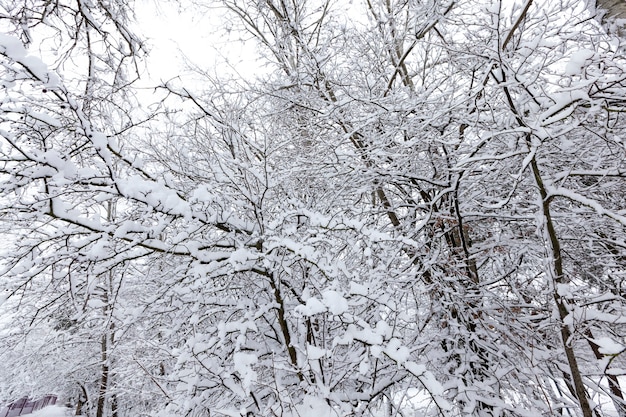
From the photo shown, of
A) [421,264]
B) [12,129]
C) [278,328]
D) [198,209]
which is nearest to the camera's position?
[12,129]

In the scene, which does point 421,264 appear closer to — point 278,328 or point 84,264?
point 278,328

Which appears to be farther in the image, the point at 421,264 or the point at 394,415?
the point at 421,264

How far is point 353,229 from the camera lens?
249cm

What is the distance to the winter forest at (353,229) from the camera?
77.1 inches

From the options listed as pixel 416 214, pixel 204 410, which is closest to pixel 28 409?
pixel 204 410

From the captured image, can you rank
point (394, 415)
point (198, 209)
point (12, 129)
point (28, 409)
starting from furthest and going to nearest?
point (28, 409) < point (394, 415) < point (198, 209) < point (12, 129)

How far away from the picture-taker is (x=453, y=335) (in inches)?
122

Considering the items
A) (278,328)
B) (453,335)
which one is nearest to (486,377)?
(453,335)

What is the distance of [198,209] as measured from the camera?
238 cm

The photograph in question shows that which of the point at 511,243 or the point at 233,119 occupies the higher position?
the point at 233,119

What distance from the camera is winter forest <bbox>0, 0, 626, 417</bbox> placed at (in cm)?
196

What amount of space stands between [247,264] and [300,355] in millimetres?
796

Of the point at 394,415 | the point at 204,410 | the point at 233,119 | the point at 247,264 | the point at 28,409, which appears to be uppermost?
the point at 233,119

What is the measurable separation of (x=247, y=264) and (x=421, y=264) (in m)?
1.75
